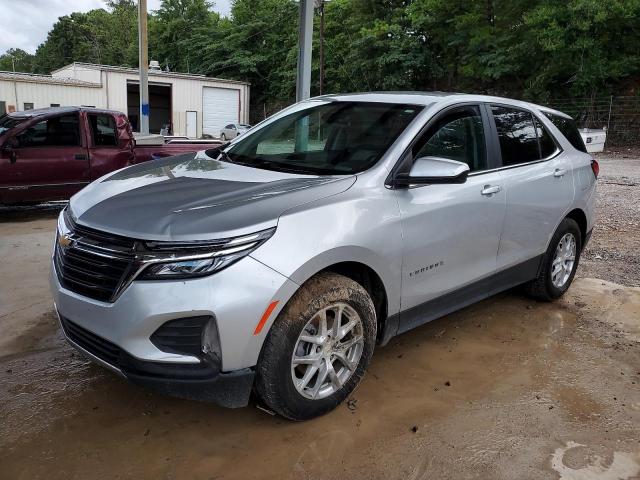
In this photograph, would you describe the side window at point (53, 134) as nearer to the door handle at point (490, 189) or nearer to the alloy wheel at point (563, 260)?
the door handle at point (490, 189)

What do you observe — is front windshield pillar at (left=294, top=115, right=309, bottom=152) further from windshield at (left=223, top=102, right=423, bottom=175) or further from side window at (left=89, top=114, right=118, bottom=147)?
side window at (left=89, top=114, right=118, bottom=147)

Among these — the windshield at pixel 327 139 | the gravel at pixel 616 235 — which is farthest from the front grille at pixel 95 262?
the gravel at pixel 616 235

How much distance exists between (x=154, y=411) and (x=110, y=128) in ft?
22.0

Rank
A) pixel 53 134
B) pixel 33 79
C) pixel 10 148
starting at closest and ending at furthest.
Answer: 1. pixel 10 148
2. pixel 53 134
3. pixel 33 79

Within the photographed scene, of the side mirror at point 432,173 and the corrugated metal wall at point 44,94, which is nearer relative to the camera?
the side mirror at point 432,173

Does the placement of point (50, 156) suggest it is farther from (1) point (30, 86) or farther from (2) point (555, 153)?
(1) point (30, 86)

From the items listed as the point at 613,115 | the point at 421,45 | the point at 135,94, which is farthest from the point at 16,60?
the point at 613,115

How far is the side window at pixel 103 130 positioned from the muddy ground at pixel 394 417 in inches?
183

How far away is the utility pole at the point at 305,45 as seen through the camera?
6.80 meters

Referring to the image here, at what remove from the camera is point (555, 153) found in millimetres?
4527

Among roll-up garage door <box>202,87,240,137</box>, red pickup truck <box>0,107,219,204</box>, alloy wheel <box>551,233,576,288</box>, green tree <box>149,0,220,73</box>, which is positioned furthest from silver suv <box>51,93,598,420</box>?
green tree <box>149,0,220,73</box>

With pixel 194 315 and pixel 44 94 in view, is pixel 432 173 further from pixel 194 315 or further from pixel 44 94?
pixel 44 94

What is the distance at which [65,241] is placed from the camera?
275 cm

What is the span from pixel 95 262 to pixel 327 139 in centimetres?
175
